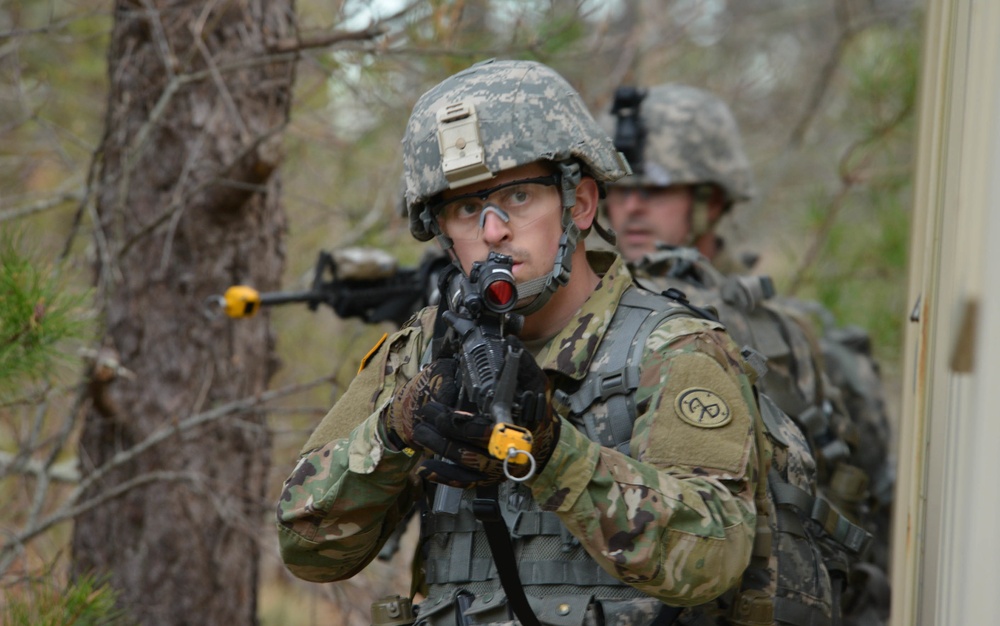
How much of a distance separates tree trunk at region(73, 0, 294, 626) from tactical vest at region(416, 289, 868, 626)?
5.70 feet

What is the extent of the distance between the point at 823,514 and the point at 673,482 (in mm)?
924

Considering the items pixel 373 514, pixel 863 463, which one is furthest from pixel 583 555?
pixel 863 463

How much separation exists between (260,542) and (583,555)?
1921mm

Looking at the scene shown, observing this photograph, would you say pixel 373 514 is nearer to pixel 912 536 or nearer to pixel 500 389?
pixel 500 389

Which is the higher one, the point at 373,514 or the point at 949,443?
the point at 949,443

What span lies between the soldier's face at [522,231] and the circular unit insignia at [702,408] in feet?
1.50

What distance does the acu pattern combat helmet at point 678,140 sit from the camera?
16.8 feet

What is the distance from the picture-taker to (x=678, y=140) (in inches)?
204

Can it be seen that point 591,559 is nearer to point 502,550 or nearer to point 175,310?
point 502,550

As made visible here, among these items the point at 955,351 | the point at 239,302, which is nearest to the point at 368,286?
the point at 239,302

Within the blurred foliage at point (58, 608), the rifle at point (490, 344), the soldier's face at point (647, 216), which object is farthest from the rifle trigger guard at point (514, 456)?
the soldier's face at point (647, 216)

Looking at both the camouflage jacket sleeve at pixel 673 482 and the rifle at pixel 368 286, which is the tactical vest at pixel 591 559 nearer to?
the camouflage jacket sleeve at pixel 673 482

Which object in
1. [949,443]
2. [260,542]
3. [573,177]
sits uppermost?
[573,177]

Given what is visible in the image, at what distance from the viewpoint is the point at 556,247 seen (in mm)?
2662
